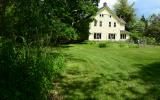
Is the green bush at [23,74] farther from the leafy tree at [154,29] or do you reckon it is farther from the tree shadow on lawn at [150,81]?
the leafy tree at [154,29]

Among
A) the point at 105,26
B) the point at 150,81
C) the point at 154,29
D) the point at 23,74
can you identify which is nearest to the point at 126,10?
the point at 154,29

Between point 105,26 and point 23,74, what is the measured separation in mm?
62300

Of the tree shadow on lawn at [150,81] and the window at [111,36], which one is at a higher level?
the window at [111,36]

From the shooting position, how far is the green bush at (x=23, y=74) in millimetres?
9358

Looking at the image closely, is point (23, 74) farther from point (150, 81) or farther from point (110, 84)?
point (150, 81)

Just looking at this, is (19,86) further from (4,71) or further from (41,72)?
(41,72)

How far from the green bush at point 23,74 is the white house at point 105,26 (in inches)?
2273

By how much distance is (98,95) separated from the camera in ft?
37.5

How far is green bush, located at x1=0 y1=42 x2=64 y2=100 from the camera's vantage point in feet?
30.7

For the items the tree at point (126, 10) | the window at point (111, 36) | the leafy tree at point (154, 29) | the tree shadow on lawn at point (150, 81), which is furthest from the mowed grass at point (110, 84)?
the tree at point (126, 10)

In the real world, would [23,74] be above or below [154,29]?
below

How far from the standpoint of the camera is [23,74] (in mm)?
10289

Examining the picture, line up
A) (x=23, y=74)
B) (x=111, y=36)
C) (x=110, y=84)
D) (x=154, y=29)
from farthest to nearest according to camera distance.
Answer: (x=154, y=29) → (x=111, y=36) → (x=110, y=84) → (x=23, y=74)

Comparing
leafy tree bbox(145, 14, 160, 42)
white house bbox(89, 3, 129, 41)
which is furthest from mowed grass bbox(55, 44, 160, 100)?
leafy tree bbox(145, 14, 160, 42)
